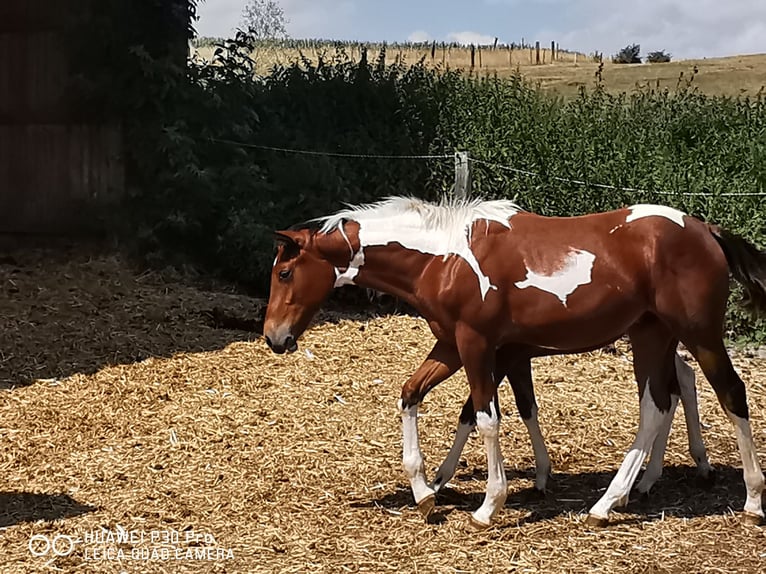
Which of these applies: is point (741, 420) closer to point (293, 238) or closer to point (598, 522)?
point (598, 522)

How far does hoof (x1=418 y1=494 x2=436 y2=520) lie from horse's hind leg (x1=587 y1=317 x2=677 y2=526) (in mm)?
737

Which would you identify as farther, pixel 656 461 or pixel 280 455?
pixel 280 455

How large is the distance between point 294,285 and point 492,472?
129 cm

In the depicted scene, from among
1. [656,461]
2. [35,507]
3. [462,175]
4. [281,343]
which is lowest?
[35,507]

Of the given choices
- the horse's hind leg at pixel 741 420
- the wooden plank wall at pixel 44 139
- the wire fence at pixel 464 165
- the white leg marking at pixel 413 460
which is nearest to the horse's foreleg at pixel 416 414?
the white leg marking at pixel 413 460

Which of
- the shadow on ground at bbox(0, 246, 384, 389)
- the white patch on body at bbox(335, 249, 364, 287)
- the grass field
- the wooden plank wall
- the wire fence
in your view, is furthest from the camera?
the grass field

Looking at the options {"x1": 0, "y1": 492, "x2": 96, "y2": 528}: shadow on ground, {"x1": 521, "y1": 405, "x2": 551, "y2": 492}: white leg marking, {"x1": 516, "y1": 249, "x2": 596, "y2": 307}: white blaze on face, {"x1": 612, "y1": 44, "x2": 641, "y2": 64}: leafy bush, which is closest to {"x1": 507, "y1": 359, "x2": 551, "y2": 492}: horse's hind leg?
{"x1": 521, "y1": 405, "x2": 551, "y2": 492}: white leg marking

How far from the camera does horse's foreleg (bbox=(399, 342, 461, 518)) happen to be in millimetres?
4258

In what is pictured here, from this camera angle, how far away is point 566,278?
13.6ft

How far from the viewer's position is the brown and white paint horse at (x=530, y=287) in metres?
4.09

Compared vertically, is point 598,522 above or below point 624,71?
below

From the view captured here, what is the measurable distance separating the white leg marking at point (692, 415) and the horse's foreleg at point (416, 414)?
1.26 m

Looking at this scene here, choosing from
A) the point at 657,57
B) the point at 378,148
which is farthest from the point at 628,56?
the point at 378,148

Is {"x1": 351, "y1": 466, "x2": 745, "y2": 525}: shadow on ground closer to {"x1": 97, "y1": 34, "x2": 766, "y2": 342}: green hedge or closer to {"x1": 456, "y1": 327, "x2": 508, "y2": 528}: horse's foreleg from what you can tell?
{"x1": 456, "y1": 327, "x2": 508, "y2": 528}: horse's foreleg
